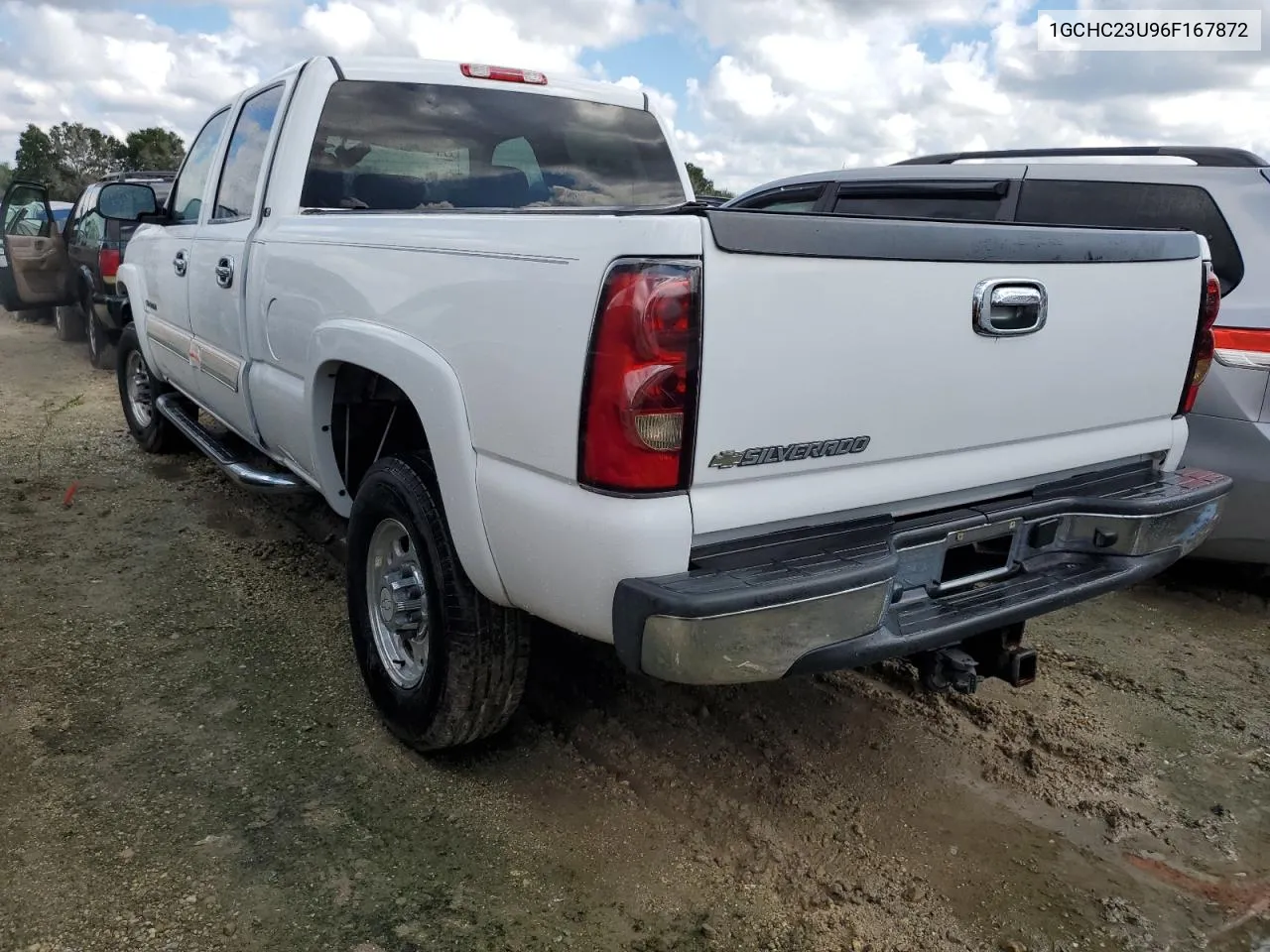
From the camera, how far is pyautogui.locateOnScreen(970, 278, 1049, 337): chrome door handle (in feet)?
7.52

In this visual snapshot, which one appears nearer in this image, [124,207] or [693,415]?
[693,415]

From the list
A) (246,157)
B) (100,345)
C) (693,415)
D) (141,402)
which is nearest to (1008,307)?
(693,415)

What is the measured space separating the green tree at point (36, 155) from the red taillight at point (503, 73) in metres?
47.3

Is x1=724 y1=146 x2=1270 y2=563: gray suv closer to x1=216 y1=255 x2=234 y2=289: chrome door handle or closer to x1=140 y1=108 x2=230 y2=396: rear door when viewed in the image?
x1=216 y1=255 x2=234 y2=289: chrome door handle

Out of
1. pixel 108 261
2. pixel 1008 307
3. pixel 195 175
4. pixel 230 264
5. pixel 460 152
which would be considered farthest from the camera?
pixel 108 261

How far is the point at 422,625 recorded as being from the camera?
286 centimetres

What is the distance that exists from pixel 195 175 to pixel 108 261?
4.59 meters

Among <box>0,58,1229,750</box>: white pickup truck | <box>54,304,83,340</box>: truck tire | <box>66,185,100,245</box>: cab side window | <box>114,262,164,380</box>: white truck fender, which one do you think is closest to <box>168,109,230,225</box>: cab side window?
<box>114,262,164,380</box>: white truck fender

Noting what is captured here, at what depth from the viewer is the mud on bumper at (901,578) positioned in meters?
1.98

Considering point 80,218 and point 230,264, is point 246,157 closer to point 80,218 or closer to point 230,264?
point 230,264

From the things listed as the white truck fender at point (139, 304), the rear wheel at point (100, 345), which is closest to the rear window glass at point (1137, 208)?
the white truck fender at point (139, 304)

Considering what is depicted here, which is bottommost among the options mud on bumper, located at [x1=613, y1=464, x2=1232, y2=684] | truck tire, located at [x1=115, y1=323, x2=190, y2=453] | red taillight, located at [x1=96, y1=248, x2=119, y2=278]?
truck tire, located at [x1=115, y1=323, x2=190, y2=453]

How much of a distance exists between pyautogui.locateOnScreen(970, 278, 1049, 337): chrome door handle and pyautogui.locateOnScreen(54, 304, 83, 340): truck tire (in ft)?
38.7

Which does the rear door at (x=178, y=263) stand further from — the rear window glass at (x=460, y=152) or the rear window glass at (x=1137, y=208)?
the rear window glass at (x=1137, y=208)
